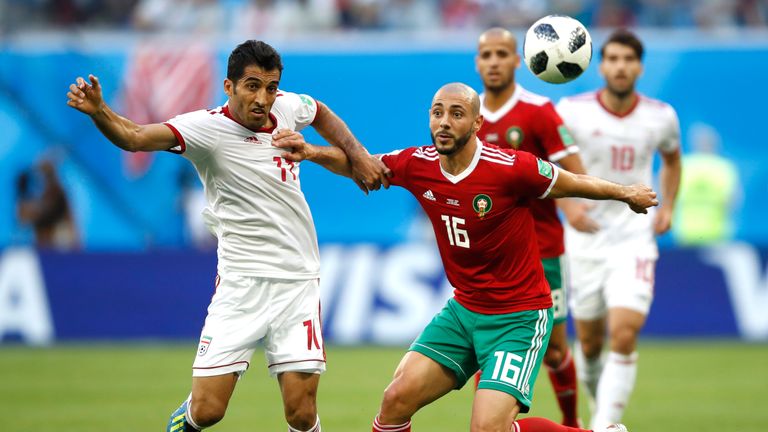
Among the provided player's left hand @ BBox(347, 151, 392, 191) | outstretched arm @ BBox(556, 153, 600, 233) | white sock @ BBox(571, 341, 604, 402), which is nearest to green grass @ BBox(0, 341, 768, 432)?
white sock @ BBox(571, 341, 604, 402)

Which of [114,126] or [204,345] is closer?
[114,126]

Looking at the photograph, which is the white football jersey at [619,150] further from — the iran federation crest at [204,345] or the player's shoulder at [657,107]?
the iran federation crest at [204,345]

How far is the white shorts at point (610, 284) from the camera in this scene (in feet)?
30.2

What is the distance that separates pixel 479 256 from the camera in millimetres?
7137

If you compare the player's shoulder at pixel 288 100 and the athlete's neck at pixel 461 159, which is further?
the player's shoulder at pixel 288 100

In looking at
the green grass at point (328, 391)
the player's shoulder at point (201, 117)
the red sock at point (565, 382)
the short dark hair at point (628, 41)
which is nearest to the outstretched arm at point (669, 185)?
the short dark hair at point (628, 41)

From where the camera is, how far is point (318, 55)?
20.9m

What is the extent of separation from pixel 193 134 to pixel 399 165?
124cm

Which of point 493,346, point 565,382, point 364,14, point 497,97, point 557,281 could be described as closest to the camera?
point 493,346

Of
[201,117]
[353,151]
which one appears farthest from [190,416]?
[353,151]

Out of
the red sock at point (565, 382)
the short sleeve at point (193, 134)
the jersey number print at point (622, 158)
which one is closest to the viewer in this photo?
the short sleeve at point (193, 134)

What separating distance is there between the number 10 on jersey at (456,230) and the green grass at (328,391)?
312cm

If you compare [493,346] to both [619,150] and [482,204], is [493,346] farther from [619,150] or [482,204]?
[619,150]

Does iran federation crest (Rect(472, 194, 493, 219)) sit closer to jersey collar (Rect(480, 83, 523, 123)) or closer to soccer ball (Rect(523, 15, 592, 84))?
soccer ball (Rect(523, 15, 592, 84))
